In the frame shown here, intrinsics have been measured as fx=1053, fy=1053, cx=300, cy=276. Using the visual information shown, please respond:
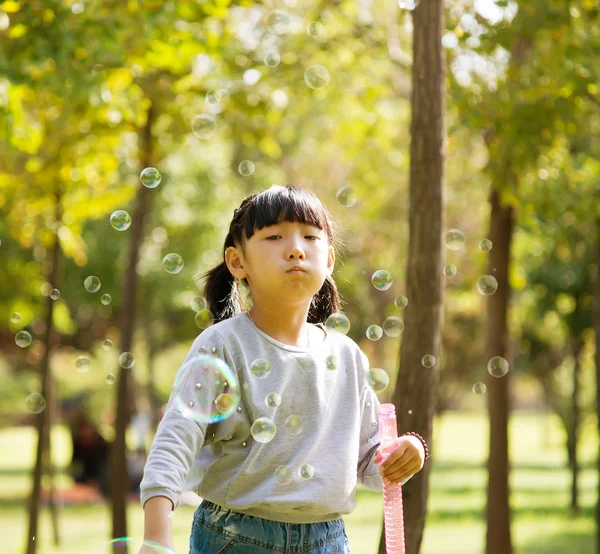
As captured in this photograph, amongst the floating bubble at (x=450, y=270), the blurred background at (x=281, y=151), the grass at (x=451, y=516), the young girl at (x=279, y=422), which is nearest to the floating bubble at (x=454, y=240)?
the blurred background at (x=281, y=151)

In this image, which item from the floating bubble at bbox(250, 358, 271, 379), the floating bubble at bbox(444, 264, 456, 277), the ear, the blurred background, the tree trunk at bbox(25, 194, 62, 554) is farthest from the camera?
the tree trunk at bbox(25, 194, 62, 554)

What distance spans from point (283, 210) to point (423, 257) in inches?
52.0

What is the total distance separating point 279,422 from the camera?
260cm

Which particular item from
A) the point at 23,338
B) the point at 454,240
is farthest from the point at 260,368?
the point at 23,338

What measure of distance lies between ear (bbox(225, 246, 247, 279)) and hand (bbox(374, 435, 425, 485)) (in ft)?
1.99

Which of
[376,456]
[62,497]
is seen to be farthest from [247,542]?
[62,497]

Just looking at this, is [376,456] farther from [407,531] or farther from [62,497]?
[62,497]

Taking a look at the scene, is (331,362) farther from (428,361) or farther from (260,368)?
(428,361)

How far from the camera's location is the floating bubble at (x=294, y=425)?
2609 millimetres

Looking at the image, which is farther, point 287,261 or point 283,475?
point 287,261

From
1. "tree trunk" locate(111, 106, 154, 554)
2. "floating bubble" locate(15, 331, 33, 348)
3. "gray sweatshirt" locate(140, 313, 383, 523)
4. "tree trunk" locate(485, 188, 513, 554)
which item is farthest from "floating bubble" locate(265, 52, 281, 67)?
"gray sweatshirt" locate(140, 313, 383, 523)

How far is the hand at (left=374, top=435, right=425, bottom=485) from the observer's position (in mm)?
2686

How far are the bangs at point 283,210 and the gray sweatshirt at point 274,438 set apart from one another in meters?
0.26

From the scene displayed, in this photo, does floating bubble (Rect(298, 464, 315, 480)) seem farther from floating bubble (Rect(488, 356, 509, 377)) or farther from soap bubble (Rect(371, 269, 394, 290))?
floating bubble (Rect(488, 356, 509, 377))
